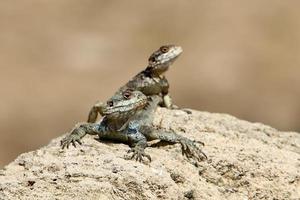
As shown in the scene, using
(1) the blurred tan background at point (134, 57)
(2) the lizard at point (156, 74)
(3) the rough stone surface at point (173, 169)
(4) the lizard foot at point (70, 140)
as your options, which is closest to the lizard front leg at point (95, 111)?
(2) the lizard at point (156, 74)

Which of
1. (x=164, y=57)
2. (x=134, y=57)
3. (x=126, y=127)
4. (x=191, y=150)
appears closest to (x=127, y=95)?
(x=126, y=127)

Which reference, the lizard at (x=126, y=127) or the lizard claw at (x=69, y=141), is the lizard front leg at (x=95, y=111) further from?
the lizard claw at (x=69, y=141)

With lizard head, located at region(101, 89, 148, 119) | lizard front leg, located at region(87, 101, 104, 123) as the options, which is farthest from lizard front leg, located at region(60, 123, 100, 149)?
lizard front leg, located at region(87, 101, 104, 123)

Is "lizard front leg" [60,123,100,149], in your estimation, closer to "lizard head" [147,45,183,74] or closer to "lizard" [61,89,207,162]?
"lizard" [61,89,207,162]

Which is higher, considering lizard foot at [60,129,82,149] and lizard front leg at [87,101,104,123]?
lizard front leg at [87,101,104,123]

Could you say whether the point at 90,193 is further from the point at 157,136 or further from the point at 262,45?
the point at 262,45

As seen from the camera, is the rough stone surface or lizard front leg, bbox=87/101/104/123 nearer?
the rough stone surface

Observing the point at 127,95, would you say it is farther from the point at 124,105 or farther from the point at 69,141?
the point at 69,141
